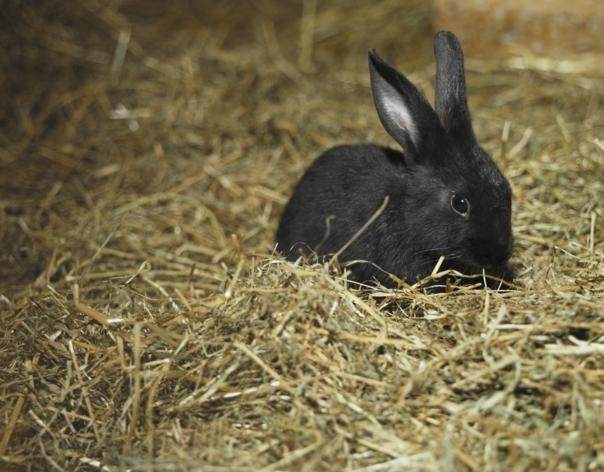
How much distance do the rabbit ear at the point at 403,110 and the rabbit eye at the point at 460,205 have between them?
293 millimetres

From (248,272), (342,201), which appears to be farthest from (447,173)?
(248,272)

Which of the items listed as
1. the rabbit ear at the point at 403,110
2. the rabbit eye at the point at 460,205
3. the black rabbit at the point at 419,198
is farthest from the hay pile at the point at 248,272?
the rabbit ear at the point at 403,110

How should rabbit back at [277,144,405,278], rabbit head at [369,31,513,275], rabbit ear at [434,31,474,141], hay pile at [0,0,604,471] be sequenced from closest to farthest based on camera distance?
hay pile at [0,0,604,471]
rabbit head at [369,31,513,275]
rabbit ear at [434,31,474,141]
rabbit back at [277,144,405,278]

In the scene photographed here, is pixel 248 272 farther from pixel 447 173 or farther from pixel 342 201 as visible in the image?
pixel 447 173

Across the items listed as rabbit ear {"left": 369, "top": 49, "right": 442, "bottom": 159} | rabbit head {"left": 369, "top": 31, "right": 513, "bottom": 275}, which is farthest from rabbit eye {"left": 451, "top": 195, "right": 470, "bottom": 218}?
rabbit ear {"left": 369, "top": 49, "right": 442, "bottom": 159}

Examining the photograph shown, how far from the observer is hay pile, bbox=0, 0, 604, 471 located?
9.82 ft

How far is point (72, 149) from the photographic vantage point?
613 centimetres

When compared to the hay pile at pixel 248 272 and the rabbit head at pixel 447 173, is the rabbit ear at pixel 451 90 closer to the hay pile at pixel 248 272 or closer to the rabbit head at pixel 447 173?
the rabbit head at pixel 447 173

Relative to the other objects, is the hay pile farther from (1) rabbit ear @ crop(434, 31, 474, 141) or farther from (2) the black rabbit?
(1) rabbit ear @ crop(434, 31, 474, 141)

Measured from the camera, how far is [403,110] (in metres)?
4.02

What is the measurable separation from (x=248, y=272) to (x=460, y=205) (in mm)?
1178

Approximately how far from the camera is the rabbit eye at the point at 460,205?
3908 mm

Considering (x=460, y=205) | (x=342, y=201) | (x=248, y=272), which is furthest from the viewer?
(x=342, y=201)

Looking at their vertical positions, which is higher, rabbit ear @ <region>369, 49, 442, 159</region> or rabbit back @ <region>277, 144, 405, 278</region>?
rabbit ear @ <region>369, 49, 442, 159</region>
